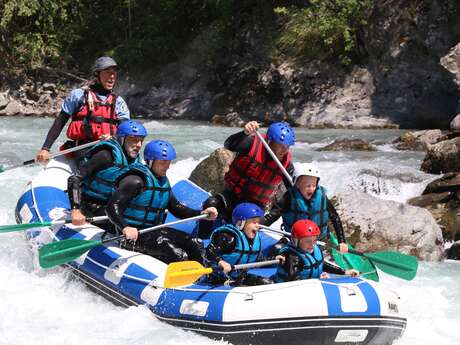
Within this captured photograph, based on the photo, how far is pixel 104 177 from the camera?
5559mm

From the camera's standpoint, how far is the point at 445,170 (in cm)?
922

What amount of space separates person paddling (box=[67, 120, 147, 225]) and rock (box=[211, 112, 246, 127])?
9643mm

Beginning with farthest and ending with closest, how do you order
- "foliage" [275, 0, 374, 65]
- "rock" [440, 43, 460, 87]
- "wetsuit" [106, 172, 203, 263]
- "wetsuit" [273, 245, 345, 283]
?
"foliage" [275, 0, 374, 65]
"rock" [440, 43, 460, 87]
"wetsuit" [106, 172, 203, 263]
"wetsuit" [273, 245, 345, 283]

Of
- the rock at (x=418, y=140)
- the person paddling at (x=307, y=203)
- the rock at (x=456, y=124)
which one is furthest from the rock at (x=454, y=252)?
the rock at (x=456, y=124)

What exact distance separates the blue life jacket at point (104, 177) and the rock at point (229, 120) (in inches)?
379

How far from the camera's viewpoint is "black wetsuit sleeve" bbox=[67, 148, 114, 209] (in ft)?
17.8

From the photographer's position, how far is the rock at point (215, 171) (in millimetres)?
7910

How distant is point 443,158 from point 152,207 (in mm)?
5202

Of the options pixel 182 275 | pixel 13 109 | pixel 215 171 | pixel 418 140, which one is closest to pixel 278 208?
pixel 182 275

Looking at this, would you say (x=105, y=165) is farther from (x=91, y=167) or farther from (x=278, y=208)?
(x=278, y=208)

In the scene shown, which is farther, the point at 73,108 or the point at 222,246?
the point at 73,108

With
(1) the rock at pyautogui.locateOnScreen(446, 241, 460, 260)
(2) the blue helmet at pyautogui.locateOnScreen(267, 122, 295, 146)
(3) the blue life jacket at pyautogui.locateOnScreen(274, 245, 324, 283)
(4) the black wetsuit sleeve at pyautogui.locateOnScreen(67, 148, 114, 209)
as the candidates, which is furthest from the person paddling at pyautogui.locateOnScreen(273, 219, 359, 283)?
(1) the rock at pyautogui.locateOnScreen(446, 241, 460, 260)

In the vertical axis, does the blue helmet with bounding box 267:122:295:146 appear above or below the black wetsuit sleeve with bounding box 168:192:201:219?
above

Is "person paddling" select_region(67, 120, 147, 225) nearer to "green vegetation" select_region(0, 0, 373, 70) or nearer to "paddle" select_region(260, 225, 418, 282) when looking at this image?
"paddle" select_region(260, 225, 418, 282)
